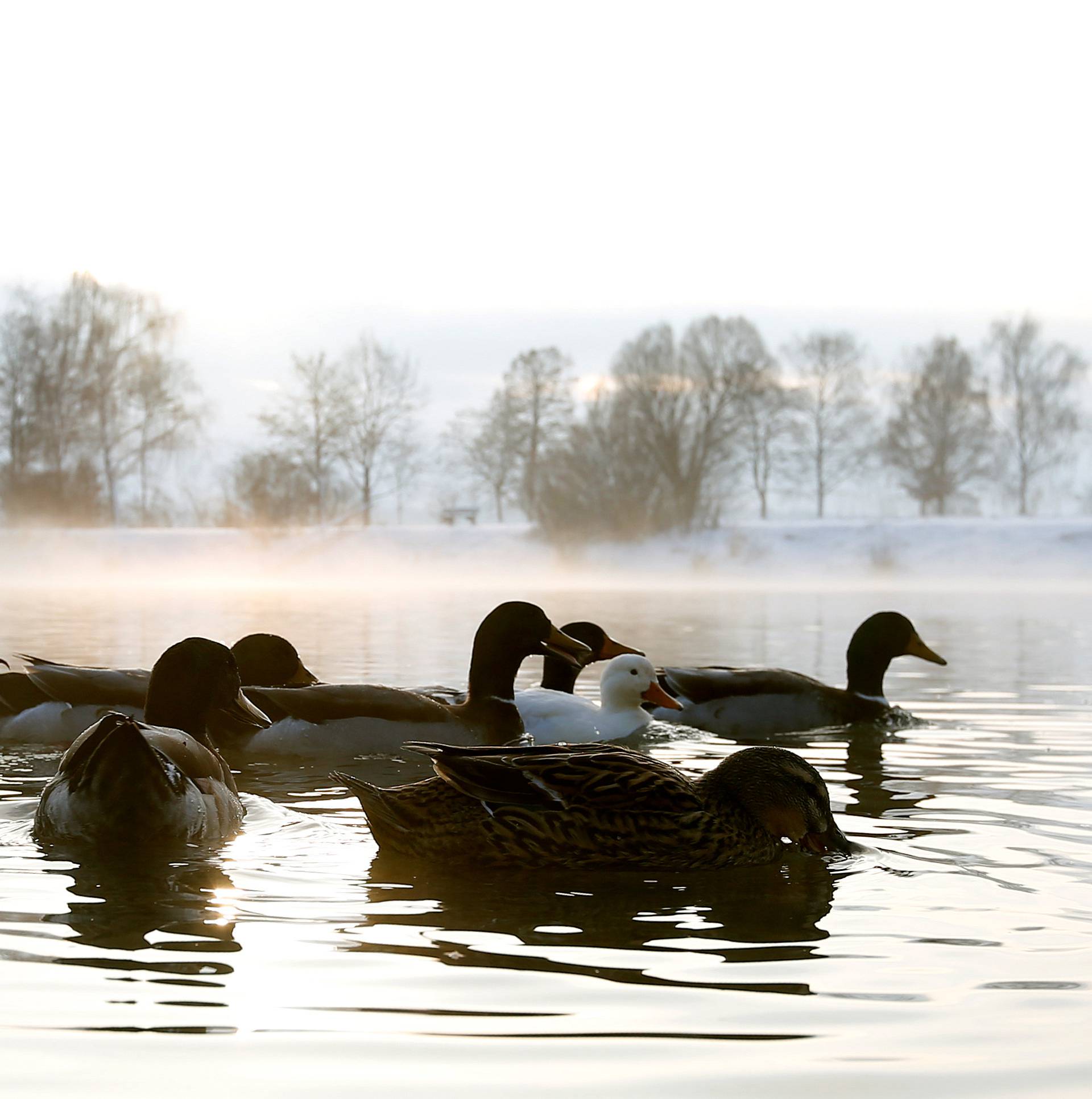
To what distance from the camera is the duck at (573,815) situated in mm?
5086

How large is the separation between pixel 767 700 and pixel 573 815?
4.83 metres

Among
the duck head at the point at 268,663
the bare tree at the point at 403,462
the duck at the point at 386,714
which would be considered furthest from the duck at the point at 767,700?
the bare tree at the point at 403,462

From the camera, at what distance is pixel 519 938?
170 inches

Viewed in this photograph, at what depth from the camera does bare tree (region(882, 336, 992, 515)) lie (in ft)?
213

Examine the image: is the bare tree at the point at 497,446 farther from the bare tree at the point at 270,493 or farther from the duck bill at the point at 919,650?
the duck bill at the point at 919,650

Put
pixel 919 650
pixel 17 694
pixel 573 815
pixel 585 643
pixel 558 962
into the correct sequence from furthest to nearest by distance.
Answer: pixel 919 650 < pixel 585 643 < pixel 17 694 < pixel 573 815 < pixel 558 962

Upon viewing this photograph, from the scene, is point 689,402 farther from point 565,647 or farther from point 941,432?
point 565,647

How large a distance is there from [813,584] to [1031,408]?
23226 millimetres

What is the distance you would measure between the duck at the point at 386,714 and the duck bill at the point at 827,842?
105 inches

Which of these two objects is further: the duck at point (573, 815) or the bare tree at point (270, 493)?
the bare tree at point (270, 493)

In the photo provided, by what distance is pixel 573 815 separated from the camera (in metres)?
5.09

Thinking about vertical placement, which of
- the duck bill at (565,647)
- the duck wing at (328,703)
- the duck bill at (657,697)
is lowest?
the duck bill at (657,697)

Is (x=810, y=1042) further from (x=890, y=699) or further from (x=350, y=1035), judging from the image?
(x=890, y=699)

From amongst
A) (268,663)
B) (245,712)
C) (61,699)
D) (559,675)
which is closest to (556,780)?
(245,712)
